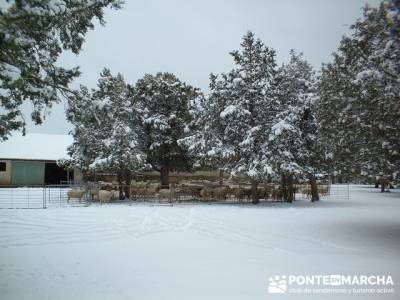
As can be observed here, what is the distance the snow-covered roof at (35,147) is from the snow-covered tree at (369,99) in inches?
1249

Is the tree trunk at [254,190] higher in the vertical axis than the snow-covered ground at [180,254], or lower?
higher

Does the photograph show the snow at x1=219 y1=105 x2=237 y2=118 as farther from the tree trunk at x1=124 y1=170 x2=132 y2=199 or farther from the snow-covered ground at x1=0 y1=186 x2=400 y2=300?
the snow-covered ground at x1=0 y1=186 x2=400 y2=300

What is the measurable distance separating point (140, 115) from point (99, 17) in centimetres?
1762

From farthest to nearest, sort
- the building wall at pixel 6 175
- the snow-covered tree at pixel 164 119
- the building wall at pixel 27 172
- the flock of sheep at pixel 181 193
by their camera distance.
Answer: the building wall at pixel 27 172
the building wall at pixel 6 175
the snow-covered tree at pixel 164 119
the flock of sheep at pixel 181 193

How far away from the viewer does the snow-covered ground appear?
7.06m

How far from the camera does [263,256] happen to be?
9555mm

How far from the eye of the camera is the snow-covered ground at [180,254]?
278 inches

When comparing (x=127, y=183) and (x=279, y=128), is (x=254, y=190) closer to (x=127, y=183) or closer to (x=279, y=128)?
(x=279, y=128)

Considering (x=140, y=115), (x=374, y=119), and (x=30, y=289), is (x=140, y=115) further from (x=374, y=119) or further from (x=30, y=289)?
(x=30, y=289)

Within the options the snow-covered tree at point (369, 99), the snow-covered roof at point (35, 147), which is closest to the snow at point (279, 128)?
the snow-covered tree at point (369, 99)

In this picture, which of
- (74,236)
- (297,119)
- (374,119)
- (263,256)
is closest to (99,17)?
(74,236)

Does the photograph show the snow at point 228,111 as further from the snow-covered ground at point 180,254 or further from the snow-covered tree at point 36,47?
the snow-covered tree at point 36,47

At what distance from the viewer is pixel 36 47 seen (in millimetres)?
10125

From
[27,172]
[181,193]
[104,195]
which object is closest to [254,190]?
[181,193]
